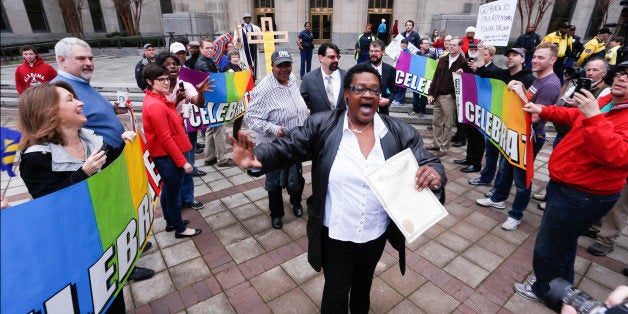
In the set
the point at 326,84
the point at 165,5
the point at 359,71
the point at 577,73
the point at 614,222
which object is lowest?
the point at 614,222

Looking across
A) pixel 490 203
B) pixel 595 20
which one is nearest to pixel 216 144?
pixel 490 203

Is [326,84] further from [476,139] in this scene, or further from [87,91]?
[476,139]

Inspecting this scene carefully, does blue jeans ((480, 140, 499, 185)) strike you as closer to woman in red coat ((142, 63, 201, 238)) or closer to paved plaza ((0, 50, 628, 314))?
paved plaza ((0, 50, 628, 314))

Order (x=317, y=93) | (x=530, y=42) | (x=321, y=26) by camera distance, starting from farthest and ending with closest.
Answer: (x=321, y=26) → (x=530, y=42) → (x=317, y=93)

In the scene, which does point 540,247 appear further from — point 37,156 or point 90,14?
point 90,14

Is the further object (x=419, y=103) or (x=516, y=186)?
(x=419, y=103)

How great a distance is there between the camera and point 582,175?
240 cm

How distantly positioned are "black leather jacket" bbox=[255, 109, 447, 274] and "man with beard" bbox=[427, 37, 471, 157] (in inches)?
182

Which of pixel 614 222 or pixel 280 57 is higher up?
pixel 280 57

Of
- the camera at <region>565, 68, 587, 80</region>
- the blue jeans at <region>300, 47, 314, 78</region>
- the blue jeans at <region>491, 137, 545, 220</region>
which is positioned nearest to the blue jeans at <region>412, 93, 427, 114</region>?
A: the blue jeans at <region>491, 137, 545, 220</region>

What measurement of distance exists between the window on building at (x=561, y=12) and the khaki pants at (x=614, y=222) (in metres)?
21.2

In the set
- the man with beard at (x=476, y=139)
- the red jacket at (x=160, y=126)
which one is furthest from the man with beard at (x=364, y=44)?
the red jacket at (x=160, y=126)

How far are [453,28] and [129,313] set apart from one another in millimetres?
17902

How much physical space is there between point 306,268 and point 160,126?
2.13 metres
